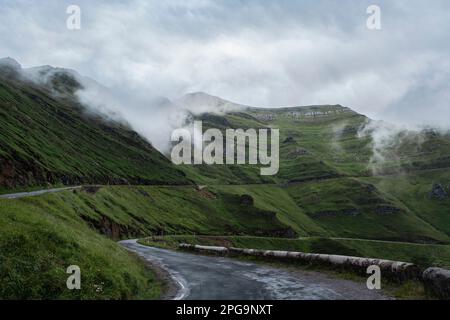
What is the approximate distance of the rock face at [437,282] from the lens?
19391mm

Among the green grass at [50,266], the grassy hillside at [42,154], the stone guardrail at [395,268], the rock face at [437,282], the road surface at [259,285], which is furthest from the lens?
the grassy hillside at [42,154]

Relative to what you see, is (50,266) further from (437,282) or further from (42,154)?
(42,154)

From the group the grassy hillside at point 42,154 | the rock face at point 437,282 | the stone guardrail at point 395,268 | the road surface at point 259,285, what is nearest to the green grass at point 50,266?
→ the road surface at point 259,285

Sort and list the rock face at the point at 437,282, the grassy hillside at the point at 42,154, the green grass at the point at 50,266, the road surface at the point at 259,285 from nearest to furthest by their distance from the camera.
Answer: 1. the rock face at the point at 437,282
2. the green grass at the point at 50,266
3. the road surface at the point at 259,285
4. the grassy hillside at the point at 42,154

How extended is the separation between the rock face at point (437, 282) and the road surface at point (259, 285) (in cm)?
204

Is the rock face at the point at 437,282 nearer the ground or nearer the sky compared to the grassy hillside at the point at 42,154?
nearer the ground

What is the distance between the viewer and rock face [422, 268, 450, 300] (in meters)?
19.4

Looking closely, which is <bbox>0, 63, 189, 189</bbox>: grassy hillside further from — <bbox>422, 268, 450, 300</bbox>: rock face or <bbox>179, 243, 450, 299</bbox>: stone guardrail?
<bbox>422, 268, 450, 300</bbox>: rock face

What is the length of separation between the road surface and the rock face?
204 centimetres

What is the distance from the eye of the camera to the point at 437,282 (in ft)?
65.7

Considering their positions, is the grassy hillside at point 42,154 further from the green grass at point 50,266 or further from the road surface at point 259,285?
the green grass at point 50,266

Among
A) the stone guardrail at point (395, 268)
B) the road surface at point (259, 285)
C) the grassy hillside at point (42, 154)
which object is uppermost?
the grassy hillside at point (42, 154)

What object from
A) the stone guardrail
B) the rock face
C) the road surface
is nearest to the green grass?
the road surface

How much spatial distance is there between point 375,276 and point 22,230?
19067mm
